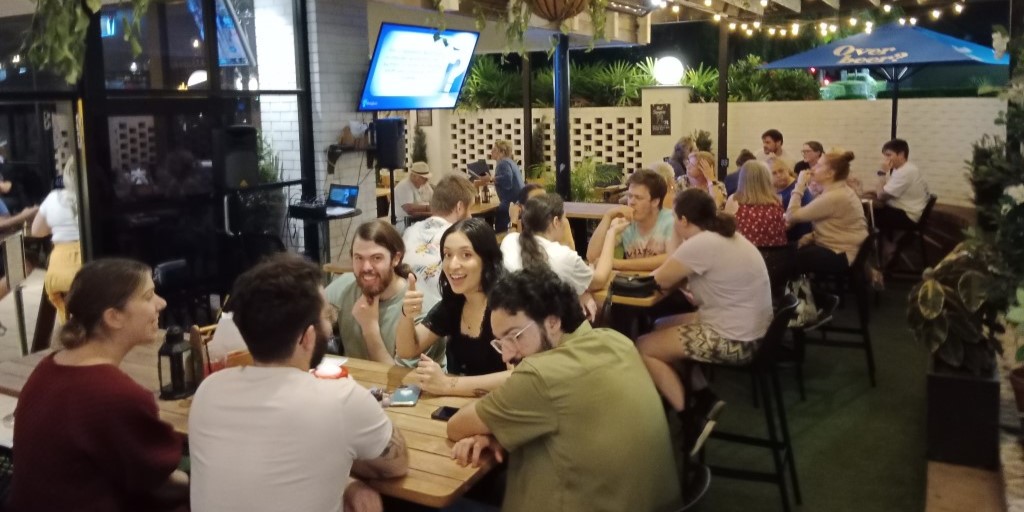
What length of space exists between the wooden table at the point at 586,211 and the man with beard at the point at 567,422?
3.90 m

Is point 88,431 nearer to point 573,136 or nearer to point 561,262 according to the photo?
point 561,262

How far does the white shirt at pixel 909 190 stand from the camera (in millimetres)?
7430

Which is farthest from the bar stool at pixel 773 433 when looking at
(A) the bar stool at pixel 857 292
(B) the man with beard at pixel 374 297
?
(A) the bar stool at pixel 857 292

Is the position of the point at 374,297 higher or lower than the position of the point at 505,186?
lower

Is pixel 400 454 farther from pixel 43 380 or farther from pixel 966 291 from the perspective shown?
pixel 966 291

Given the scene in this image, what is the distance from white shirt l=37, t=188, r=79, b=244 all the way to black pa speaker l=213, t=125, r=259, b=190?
1.08 m

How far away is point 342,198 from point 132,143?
1.61 m

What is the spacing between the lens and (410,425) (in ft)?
8.39

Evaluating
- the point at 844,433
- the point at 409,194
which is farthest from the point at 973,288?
the point at 409,194

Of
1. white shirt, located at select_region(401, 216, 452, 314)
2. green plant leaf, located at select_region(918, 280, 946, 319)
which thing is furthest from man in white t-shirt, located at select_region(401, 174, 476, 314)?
green plant leaf, located at select_region(918, 280, 946, 319)

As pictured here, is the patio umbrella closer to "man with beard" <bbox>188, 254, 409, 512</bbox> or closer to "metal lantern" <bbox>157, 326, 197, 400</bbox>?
"metal lantern" <bbox>157, 326, 197, 400</bbox>

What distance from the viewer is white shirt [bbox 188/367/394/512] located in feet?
6.37

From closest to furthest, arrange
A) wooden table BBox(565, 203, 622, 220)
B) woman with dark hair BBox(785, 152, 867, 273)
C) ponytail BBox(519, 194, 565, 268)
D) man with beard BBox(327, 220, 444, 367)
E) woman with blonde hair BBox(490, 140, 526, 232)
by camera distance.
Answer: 1. man with beard BBox(327, 220, 444, 367)
2. ponytail BBox(519, 194, 565, 268)
3. woman with dark hair BBox(785, 152, 867, 273)
4. wooden table BBox(565, 203, 622, 220)
5. woman with blonde hair BBox(490, 140, 526, 232)

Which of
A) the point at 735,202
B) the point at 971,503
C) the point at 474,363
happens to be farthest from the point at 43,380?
→ the point at 735,202
